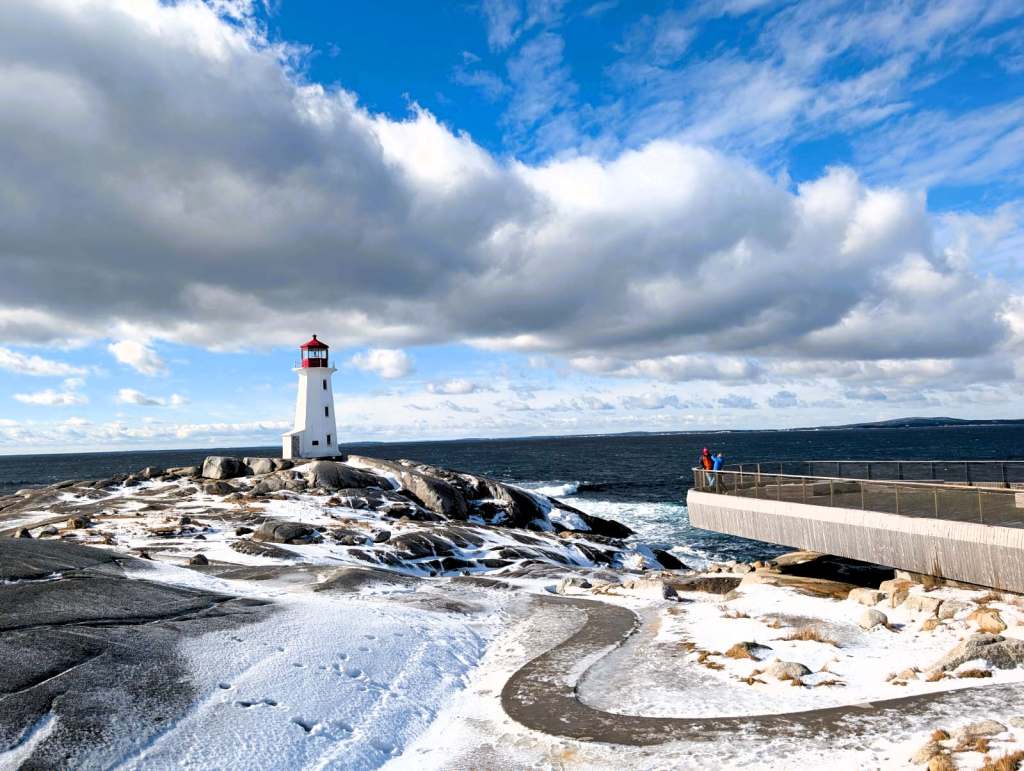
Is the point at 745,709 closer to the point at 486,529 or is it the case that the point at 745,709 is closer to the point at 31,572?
the point at 31,572

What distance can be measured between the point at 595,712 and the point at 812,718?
3.06 meters

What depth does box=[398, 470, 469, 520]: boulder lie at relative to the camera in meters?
38.6

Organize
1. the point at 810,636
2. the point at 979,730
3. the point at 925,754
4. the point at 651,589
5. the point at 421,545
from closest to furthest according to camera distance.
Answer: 1. the point at 925,754
2. the point at 979,730
3. the point at 810,636
4. the point at 651,589
5. the point at 421,545

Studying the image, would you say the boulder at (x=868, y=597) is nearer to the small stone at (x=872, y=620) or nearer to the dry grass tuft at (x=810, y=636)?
the small stone at (x=872, y=620)

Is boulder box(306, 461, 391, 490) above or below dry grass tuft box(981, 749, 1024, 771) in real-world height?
above

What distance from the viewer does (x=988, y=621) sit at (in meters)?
12.8

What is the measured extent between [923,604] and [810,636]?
3.33m

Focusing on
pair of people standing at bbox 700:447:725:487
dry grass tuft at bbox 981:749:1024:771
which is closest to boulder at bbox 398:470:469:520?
pair of people standing at bbox 700:447:725:487

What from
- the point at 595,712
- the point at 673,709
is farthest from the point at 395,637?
the point at 673,709

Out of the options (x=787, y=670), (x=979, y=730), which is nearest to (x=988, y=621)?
(x=787, y=670)

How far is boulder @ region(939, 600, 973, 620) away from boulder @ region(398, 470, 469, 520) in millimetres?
26649

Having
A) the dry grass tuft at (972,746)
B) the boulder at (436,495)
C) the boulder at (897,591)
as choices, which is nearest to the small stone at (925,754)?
the dry grass tuft at (972,746)

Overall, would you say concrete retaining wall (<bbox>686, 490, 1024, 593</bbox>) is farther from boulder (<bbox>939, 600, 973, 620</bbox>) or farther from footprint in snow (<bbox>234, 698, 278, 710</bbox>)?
footprint in snow (<bbox>234, 698, 278, 710</bbox>)

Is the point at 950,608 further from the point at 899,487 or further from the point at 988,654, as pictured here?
the point at 899,487
